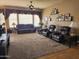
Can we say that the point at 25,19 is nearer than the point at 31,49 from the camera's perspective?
No

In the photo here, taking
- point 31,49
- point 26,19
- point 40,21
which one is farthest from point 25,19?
point 31,49

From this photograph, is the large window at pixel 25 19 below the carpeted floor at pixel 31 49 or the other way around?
the other way around

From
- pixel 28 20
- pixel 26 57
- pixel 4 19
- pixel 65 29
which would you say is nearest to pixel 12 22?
pixel 4 19

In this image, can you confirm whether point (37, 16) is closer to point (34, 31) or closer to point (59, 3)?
point (34, 31)

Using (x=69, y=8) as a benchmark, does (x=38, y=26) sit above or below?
below

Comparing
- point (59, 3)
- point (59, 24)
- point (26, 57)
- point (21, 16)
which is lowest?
point (26, 57)

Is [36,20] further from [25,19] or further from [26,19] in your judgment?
[25,19]

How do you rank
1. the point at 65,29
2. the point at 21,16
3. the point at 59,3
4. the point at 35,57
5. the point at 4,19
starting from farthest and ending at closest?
the point at 21,16 → the point at 4,19 → the point at 59,3 → the point at 65,29 → the point at 35,57

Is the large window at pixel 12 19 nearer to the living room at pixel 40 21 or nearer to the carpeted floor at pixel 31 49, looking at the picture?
the living room at pixel 40 21

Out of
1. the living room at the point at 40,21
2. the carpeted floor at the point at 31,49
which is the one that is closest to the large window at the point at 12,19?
the living room at the point at 40,21

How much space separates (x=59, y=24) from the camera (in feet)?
24.2

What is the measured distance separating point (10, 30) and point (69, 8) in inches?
227

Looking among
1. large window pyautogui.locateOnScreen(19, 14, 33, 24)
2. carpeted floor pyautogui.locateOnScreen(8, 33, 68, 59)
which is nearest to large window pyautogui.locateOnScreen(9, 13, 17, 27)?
large window pyautogui.locateOnScreen(19, 14, 33, 24)

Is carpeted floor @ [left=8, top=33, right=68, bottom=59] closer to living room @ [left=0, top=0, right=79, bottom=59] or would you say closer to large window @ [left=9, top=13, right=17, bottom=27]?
living room @ [left=0, top=0, right=79, bottom=59]
